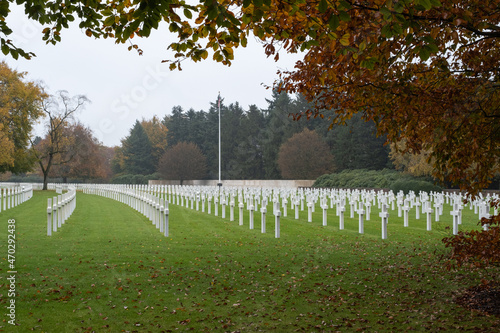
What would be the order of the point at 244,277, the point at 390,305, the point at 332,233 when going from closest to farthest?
the point at 390,305
the point at 244,277
the point at 332,233

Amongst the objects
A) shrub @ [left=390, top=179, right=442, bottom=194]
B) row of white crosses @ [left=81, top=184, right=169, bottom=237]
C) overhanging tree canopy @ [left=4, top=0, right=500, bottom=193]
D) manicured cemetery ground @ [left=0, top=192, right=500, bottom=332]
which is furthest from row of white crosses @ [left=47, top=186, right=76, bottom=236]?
shrub @ [left=390, top=179, right=442, bottom=194]

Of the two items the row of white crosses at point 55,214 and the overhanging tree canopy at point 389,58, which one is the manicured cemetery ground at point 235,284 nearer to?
the row of white crosses at point 55,214

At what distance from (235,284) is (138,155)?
100m

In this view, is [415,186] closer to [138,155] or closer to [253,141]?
[253,141]

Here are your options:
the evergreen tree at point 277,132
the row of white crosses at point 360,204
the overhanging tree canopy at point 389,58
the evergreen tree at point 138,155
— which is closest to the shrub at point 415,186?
the row of white crosses at point 360,204

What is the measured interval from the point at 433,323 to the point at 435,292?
171 cm

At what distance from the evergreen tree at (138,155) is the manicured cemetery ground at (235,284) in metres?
91.9

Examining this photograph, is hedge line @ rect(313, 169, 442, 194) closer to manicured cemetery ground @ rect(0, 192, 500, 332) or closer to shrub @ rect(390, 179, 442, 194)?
shrub @ rect(390, 179, 442, 194)

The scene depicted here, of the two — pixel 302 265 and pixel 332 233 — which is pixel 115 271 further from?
pixel 332 233

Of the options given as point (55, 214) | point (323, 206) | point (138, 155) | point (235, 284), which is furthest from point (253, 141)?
point (235, 284)

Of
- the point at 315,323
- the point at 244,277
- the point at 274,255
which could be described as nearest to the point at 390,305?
the point at 315,323

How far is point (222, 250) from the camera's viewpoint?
1259cm

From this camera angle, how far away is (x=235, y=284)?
344 inches

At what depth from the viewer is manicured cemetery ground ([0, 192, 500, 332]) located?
256 inches
